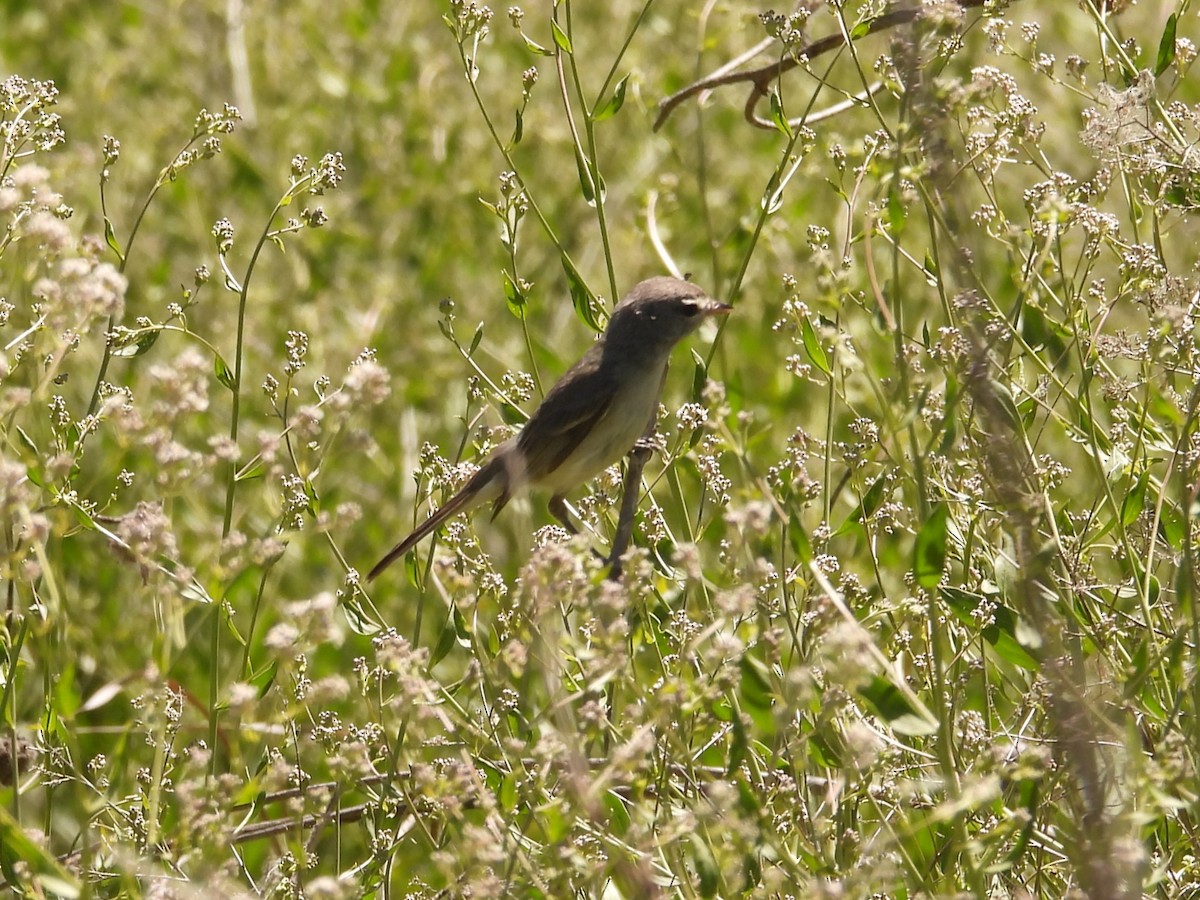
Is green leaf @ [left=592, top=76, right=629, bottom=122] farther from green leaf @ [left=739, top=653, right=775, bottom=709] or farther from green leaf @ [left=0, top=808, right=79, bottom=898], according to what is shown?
green leaf @ [left=0, top=808, right=79, bottom=898]

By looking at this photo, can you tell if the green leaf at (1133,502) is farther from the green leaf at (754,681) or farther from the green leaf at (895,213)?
the green leaf at (754,681)

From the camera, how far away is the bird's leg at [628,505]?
2.56m

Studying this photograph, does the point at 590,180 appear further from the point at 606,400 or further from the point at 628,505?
the point at 606,400

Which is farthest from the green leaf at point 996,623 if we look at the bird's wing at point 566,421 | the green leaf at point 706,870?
the bird's wing at point 566,421

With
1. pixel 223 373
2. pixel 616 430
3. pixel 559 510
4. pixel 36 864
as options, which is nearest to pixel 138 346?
pixel 223 373

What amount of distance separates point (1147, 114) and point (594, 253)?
3566mm

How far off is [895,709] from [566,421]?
6.51 feet

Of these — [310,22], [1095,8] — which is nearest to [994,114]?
[1095,8]

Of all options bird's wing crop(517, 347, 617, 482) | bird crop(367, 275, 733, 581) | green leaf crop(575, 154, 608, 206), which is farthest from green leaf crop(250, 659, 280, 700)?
bird's wing crop(517, 347, 617, 482)

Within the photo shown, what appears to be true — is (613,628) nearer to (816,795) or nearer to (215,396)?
(816,795)

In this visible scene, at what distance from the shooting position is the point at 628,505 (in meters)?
2.67

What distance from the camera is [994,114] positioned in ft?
8.84

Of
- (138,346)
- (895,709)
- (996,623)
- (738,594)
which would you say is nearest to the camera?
(738,594)

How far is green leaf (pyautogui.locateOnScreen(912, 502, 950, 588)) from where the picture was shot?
2.07 metres
